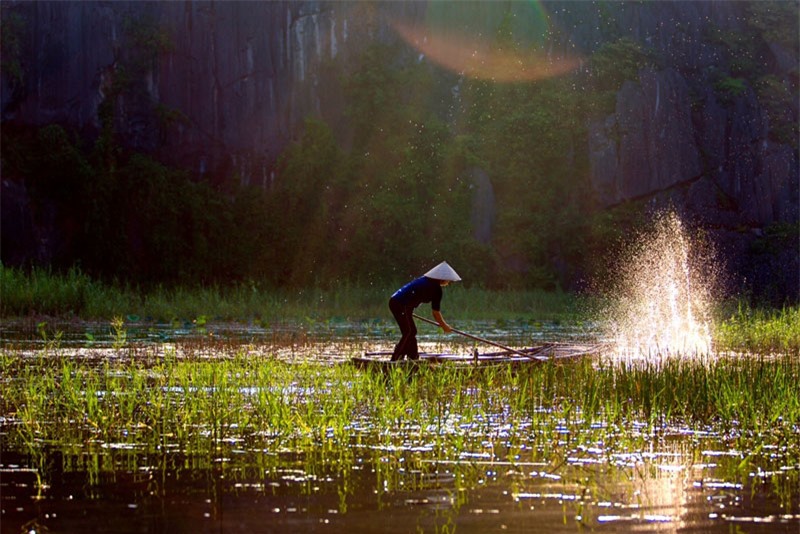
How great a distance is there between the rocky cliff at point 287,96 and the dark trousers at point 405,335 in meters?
18.7

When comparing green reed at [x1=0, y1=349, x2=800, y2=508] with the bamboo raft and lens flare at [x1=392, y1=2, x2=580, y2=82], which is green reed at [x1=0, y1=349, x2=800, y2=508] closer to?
the bamboo raft

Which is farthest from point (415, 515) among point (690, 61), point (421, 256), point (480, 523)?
point (690, 61)

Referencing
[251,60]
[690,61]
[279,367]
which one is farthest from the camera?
[690,61]

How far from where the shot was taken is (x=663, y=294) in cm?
2428

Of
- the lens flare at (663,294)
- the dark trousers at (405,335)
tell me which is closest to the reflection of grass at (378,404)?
the dark trousers at (405,335)

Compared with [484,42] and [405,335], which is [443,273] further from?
[484,42]

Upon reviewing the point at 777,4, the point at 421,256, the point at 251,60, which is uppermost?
the point at 777,4

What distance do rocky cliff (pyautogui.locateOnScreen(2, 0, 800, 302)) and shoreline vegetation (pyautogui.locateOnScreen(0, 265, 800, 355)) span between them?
468 centimetres

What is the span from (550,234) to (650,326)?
11.4 meters

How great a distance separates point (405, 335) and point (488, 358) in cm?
89

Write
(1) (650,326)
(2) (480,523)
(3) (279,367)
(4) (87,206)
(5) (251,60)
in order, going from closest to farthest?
(2) (480,523)
(3) (279,367)
(1) (650,326)
(4) (87,206)
(5) (251,60)

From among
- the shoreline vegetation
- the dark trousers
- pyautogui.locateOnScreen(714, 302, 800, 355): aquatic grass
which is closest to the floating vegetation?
the dark trousers

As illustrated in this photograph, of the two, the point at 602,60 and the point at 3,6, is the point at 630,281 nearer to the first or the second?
the point at 602,60

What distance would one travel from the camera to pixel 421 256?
98.5 ft
